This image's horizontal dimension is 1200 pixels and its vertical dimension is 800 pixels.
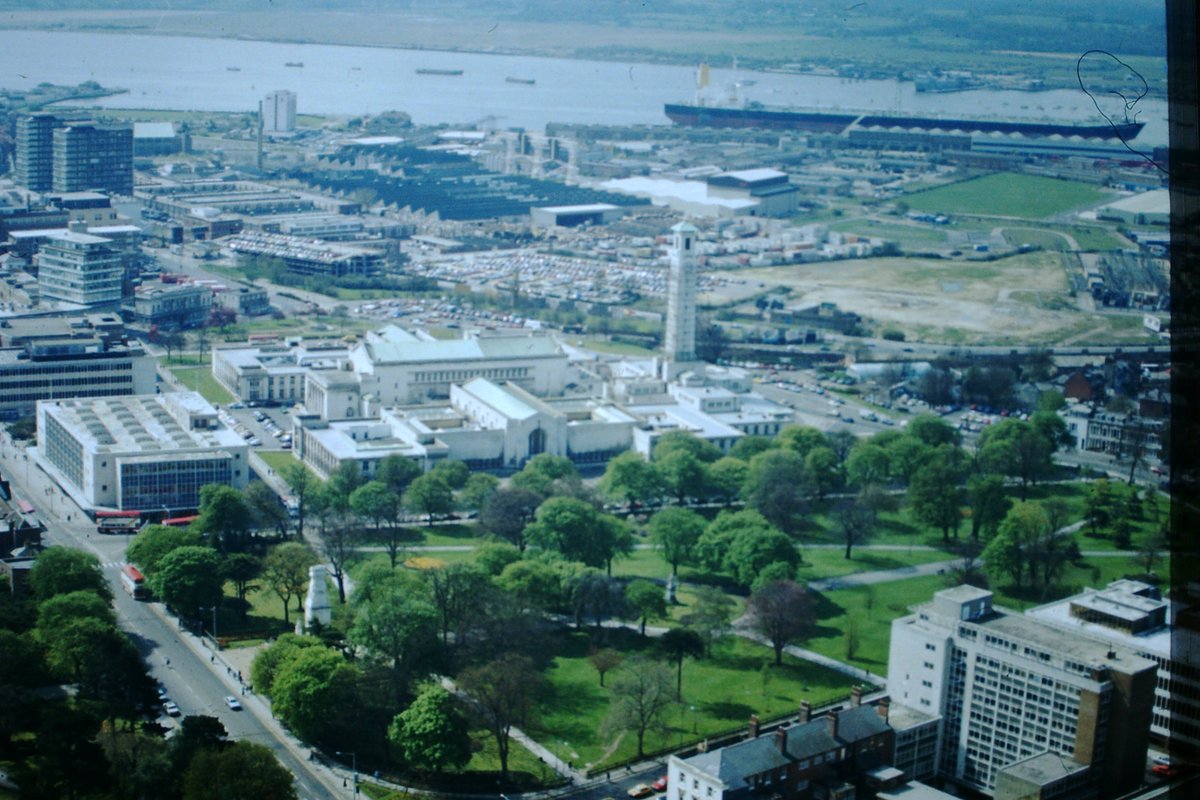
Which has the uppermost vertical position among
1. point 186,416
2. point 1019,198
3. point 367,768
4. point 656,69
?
point 656,69

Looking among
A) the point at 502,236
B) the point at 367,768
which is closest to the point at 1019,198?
the point at 502,236

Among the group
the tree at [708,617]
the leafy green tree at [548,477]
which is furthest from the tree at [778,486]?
the tree at [708,617]

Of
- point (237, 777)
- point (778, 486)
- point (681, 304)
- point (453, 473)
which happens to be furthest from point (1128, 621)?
point (681, 304)

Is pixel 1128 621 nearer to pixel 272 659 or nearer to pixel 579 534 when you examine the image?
pixel 579 534

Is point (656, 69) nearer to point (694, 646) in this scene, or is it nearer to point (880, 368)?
point (880, 368)

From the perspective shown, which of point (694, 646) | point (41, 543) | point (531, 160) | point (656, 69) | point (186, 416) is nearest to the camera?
point (694, 646)

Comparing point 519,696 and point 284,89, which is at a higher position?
point 284,89

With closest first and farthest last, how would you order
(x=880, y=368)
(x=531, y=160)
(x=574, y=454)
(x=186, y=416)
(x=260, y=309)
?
(x=186, y=416), (x=574, y=454), (x=880, y=368), (x=260, y=309), (x=531, y=160)
